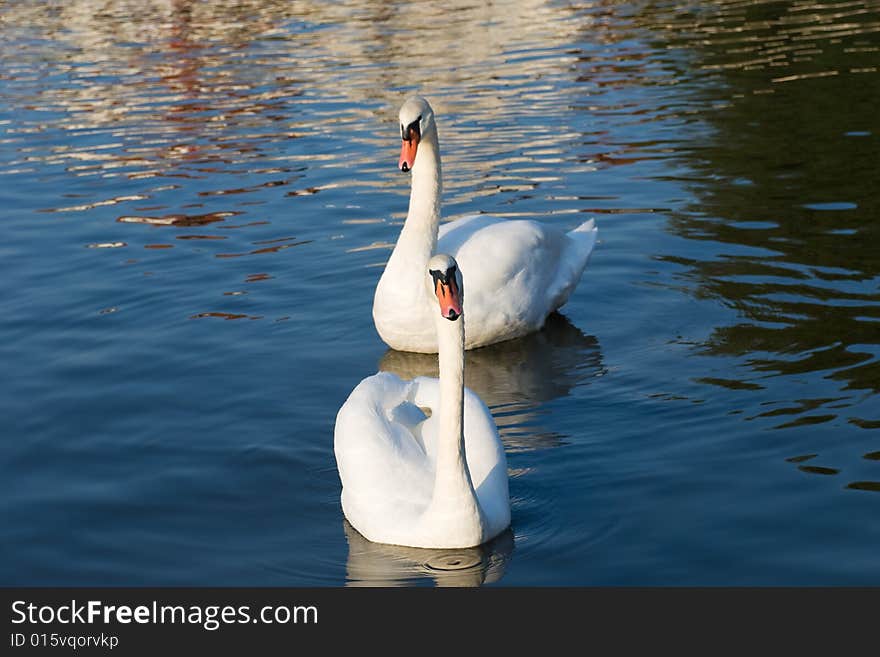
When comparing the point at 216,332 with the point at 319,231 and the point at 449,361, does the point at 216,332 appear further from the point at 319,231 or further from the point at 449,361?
the point at 449,361

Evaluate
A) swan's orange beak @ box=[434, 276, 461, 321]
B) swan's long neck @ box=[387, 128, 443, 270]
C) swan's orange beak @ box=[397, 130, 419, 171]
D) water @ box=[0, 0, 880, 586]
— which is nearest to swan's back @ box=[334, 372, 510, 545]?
water @ box=[0, 0, 880, 586]

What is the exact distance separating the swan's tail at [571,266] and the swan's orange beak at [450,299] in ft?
14.3

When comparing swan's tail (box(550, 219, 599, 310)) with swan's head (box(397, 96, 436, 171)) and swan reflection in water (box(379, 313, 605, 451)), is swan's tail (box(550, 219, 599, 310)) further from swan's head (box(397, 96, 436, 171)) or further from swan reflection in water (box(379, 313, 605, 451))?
swan's head (box(397, 96, 436, 171))

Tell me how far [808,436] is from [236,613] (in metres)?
3.82

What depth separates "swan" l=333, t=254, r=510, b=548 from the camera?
25.2 ft

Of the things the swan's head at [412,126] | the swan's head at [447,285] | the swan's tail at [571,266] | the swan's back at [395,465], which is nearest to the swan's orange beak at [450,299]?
the swan's head at [447,285]

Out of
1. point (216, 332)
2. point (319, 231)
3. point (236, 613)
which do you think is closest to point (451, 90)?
point (319, 231)

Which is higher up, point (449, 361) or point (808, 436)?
point (449, 361)

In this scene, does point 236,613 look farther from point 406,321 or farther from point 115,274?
point 115,274

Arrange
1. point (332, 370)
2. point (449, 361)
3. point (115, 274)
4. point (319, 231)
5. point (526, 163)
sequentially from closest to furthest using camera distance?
point (449, 361), point (332, 370), point (115, 274), point (319, 231), point (526, 163)

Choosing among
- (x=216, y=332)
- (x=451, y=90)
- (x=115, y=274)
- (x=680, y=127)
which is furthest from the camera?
(x=451, y=90)

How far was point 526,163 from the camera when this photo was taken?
711 inches

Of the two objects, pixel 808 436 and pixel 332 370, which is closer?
pixel 808 436

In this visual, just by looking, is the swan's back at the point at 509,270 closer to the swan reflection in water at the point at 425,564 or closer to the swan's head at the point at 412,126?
the swan's head at the point at 412,126
